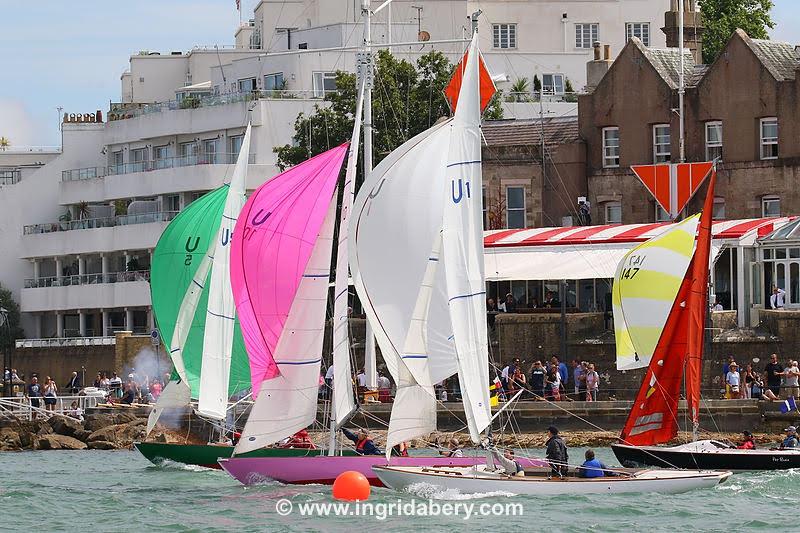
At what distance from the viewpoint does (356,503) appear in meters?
38.2

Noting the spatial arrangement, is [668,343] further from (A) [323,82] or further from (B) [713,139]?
(A) [323,82]

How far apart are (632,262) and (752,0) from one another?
46421mm

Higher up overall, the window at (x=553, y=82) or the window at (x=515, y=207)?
the window at (x=553, y=82)

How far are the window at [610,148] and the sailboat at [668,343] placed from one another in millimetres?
22471

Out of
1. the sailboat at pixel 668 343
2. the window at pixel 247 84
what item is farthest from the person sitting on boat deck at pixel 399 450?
the window at pixel 247 84

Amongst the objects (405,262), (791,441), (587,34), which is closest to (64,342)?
(587,34)

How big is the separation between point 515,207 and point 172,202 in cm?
2482

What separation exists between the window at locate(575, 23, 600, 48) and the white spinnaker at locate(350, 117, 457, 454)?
62096mm

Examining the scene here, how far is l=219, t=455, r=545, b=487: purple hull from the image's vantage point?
40250 mm

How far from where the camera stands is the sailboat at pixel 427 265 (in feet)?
123

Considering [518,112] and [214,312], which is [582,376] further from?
[518,112]

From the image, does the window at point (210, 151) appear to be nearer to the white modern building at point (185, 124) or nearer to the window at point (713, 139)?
the white modern building at point (185, 124)

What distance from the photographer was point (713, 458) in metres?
43.7

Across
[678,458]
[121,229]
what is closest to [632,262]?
[678,458]
